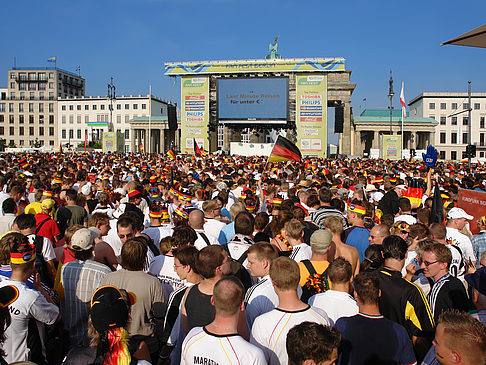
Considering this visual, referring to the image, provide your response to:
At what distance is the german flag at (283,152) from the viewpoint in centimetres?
1450

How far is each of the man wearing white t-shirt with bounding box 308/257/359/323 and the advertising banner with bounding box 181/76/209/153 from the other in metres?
47.2

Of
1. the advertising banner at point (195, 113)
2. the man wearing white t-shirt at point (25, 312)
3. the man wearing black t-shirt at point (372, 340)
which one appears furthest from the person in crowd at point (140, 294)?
the advertising banner at point (195, 113)

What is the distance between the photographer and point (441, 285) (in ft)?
12.3

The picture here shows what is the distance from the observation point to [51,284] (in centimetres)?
486

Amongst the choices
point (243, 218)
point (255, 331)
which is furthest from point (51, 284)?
point (255, 331)

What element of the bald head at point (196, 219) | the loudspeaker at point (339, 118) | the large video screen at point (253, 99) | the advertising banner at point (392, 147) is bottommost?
the bald head at point (196, 219)

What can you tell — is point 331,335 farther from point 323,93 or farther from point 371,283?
point 323,93

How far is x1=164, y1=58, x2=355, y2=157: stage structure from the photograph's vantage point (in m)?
47.1

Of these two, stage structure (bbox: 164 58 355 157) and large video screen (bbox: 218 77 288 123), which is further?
stage structure (bbox: 164 58 355 157)

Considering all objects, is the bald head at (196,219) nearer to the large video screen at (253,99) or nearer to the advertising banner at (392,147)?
the advertising banner at (392,147)

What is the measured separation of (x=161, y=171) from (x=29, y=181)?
5149 mm

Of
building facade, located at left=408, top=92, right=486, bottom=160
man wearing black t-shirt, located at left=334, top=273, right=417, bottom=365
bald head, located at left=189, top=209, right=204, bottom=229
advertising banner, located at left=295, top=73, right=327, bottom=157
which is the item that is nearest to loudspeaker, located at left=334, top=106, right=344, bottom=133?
advertising banner, located at left=295, top=73, right=327, bottom=157

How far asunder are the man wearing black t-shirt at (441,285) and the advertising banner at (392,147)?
103ft

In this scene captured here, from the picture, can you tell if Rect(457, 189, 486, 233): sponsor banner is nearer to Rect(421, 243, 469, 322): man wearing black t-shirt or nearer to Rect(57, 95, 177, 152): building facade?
Rect(421, 243, 469, 322): man wearing black t-shirt
